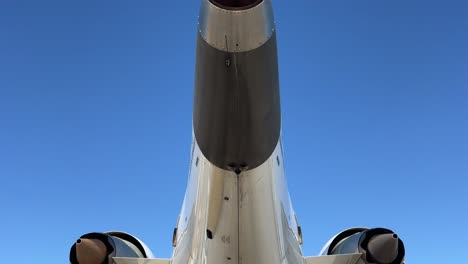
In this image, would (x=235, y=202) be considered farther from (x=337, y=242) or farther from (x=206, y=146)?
(x=337, y=242)

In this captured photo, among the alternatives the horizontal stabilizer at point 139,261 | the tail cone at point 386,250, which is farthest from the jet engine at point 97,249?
the tail cone at point 386,250

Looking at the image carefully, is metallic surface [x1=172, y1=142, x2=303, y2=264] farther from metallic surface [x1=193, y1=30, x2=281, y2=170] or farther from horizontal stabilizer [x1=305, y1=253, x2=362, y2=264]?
horizontal stabilizer [x1=305, y1=253, x2=362, y2=264]

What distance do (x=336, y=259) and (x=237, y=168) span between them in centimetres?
491

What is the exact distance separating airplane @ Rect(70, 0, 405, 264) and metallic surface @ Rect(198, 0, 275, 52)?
0.01 m

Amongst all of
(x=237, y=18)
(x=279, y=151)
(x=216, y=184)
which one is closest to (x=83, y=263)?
(x=216, y=184)

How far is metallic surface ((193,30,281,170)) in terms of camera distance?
7.42 meters

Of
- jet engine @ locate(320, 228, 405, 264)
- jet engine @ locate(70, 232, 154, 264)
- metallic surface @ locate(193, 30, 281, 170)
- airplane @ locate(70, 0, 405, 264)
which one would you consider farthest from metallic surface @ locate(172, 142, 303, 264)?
jet engine @ locate(320, 228, 405, 264)

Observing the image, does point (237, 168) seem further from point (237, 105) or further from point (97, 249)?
Answer: point (97, 249)

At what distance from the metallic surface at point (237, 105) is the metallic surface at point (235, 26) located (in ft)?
0.41

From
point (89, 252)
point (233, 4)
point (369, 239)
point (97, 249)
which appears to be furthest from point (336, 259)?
point (233, 4)

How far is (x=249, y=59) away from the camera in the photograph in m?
7.32

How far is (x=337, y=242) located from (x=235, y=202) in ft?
18.2

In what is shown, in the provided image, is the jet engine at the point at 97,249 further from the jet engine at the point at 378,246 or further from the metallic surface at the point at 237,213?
the jet engine at the point at 378,246

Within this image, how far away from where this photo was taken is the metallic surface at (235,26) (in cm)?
692
